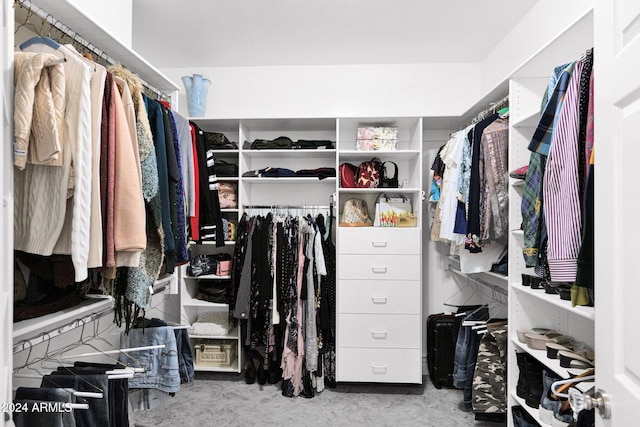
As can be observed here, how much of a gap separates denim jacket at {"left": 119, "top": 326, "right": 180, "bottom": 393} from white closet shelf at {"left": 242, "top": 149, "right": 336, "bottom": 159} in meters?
1.65

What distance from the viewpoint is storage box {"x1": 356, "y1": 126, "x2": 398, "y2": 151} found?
3125 millimetres

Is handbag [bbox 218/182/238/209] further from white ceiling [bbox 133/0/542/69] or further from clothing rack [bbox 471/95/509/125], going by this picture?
clothing rack [bbox 471/95/509/125]

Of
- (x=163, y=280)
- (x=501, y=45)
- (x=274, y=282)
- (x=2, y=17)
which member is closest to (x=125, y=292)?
(x=163, y=280)

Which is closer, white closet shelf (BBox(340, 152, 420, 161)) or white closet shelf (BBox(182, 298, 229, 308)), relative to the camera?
white closet shelf (BBox(340, 152, 420, 161))

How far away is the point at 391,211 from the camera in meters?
3.06

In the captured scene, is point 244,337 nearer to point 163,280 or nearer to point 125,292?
point 163,280

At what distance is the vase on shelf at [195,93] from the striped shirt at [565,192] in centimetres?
264

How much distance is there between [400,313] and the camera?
9.68 ft

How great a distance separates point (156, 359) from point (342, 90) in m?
2.48

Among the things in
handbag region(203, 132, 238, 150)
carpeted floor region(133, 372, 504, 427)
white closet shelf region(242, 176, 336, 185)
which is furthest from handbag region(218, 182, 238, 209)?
carpeted floor region(133, 372, 504, 427)

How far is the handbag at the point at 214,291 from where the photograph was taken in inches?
126

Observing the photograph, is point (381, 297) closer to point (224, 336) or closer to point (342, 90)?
point (224, 336)

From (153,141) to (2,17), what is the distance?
65cm

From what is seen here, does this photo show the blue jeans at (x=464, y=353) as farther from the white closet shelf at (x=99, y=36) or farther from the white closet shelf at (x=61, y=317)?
the white closet shelf at (x=99, y=36)
